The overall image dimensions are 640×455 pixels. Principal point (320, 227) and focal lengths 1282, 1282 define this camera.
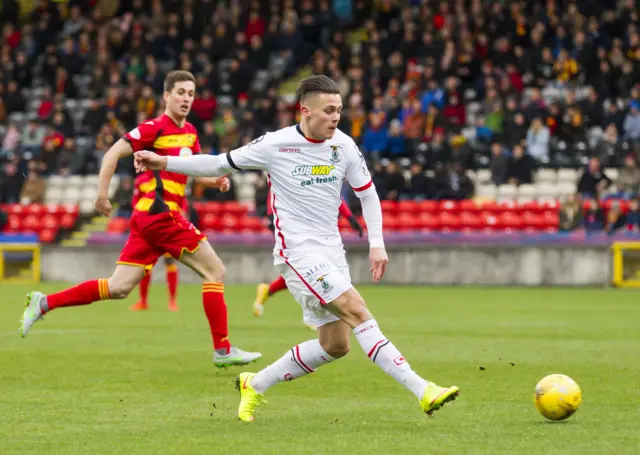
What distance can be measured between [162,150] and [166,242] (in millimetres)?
799

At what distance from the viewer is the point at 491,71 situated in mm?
26219

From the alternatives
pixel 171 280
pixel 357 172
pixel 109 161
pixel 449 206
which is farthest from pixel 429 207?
pixel 357 172

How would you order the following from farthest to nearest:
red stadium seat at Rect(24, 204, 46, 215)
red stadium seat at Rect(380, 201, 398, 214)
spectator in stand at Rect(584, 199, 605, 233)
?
red stadium seat at Rect(24, 204, 46, 215)
red stadium seat at Rect(380, 201, 398, 214)
spectator in stand at Rect(584, 199, 605, 233)

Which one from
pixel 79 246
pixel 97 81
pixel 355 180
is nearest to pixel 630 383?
pixel 355 180

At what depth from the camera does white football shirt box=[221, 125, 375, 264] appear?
7.30 metres

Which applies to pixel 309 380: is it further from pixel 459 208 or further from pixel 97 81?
pixel 97 81

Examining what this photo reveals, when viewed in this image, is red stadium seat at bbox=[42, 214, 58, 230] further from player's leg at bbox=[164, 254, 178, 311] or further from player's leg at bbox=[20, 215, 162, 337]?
player's leg at bbox=[20, 215, 162, 337]

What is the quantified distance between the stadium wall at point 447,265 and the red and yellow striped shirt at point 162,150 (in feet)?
41.2

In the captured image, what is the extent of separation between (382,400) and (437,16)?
841 inches

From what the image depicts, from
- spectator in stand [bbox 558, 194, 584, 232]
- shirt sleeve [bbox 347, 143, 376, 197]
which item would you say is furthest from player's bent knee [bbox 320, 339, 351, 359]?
spectator in stand [bbox 558, 194, 584, 232]

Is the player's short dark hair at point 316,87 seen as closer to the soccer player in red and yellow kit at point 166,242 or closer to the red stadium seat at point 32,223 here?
the soccer player in red and yellow kit at point 166,242

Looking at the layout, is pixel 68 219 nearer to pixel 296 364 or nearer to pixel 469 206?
pixel 469 206

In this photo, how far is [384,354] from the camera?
23.0 ft

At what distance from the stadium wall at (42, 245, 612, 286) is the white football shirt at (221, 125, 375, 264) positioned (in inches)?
624
